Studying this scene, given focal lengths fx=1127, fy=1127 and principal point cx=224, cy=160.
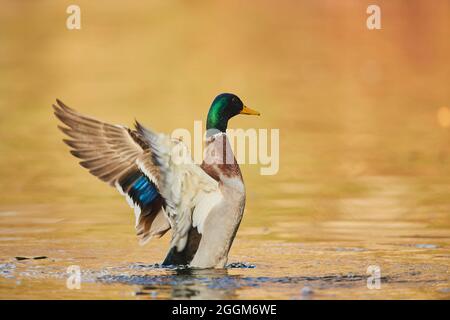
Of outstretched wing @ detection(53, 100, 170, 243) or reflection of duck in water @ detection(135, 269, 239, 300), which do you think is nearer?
reflection of duck in water @ detection(135, 269, 239, 300)

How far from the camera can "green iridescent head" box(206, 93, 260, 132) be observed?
9188 millimetres

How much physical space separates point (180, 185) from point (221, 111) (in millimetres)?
1170

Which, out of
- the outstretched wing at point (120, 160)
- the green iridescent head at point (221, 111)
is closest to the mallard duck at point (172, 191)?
the outstretched wing at point (120, 160)

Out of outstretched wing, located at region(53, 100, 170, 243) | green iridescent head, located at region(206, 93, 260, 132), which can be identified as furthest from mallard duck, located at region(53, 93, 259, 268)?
green iridescent head, located at region(206, 93, 260, 132)

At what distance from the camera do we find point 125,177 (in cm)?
878

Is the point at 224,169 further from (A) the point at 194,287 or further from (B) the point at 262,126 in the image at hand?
(B) the point at 262,126

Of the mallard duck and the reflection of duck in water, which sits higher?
the mallard duck

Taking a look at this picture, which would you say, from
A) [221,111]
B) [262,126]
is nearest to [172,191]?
[221,111]

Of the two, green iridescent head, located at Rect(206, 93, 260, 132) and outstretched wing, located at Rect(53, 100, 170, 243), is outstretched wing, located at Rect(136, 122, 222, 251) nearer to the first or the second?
outstretched wing, located at Rect(53, 100, 170, 243)

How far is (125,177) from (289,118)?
325 inches

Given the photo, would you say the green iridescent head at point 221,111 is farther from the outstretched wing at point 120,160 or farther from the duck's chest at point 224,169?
the outstretched wing at point 120,160

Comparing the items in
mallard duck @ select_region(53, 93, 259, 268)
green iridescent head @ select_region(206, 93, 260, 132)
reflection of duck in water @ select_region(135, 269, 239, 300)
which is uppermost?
green iridescent head @ select_region(206, 93, 260, 132)

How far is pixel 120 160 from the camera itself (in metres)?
8.78
